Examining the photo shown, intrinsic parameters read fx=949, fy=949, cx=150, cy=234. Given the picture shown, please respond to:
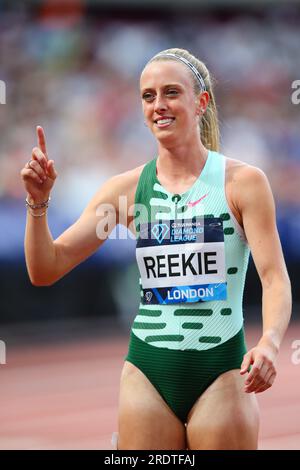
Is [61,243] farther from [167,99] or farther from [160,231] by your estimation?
[167,99]

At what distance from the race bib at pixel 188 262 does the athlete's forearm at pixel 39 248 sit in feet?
1.17

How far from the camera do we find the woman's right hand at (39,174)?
3139mm

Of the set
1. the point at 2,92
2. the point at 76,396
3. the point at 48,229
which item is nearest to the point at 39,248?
the point at 48,229

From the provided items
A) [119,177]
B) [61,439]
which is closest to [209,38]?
[61,439]

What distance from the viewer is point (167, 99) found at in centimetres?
323

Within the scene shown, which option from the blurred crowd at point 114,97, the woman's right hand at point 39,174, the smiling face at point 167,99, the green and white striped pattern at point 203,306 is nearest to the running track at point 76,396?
the blurred crowd at point 114,97

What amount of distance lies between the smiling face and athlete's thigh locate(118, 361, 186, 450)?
33.6 inches

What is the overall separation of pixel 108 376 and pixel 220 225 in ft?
21.5

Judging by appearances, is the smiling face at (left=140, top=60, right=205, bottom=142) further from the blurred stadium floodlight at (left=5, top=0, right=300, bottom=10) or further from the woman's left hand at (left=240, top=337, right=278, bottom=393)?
the blurred stadium floodlight at (left=5, top=0, right=300, bottom=10)

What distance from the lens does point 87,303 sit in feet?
39.2

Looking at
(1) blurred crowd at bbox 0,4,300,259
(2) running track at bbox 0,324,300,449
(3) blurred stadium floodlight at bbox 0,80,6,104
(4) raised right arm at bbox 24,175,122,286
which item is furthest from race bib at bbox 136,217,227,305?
(3) blurred stadium floodlight at bbox 0,80,6,104

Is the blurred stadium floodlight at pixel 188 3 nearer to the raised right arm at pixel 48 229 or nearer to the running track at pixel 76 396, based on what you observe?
the running track at pixel 76 396

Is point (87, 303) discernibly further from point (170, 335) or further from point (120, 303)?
point (170, 335)

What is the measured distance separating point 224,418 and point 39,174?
100cm
